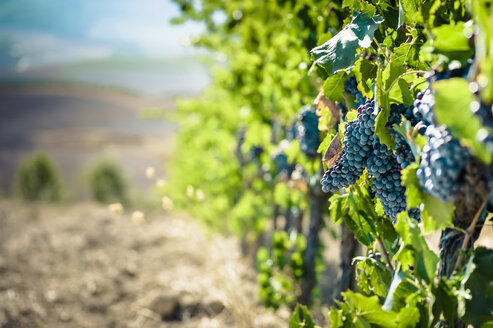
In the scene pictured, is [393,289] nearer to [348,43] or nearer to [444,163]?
[444,163]

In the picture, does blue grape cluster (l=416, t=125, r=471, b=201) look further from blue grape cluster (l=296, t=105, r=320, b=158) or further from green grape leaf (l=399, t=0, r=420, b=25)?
blue grape cluster (l=296, t=105, r=320, b=158)

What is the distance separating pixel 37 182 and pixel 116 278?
944cm

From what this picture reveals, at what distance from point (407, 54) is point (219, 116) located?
4.67 m

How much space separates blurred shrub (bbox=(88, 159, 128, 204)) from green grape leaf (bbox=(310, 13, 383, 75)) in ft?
43.3

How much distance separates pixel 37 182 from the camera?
12398 mm

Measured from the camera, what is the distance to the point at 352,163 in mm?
1022

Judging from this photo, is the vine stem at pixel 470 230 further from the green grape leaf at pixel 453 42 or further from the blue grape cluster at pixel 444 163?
the green grape leaf at pixel 453 42

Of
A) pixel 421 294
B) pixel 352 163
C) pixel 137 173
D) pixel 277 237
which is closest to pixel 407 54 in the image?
pixel 352 163

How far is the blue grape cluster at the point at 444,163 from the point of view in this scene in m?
0.70

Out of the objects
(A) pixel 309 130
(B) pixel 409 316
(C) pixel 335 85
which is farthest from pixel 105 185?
(B) pixel 409 316

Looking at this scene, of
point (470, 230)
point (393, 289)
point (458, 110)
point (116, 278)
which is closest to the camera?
point (458, 110)

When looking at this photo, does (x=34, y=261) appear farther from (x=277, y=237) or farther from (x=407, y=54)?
(x=407, y=54)

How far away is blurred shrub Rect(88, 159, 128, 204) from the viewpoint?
13.6m

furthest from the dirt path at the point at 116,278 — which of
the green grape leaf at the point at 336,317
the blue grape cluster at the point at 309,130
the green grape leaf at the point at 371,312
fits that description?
the green grape leaf at the point at 371,312
